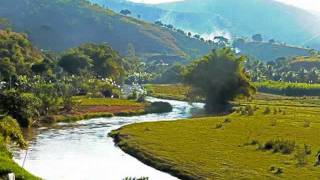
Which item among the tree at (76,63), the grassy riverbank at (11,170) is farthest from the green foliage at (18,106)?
the tree at (76,63)

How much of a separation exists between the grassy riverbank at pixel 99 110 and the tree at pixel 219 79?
18.1 metres

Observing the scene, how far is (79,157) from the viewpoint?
54.2 m

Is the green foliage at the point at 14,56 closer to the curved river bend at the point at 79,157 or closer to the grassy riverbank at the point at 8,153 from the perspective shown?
the curved river bend at the point at 79,157

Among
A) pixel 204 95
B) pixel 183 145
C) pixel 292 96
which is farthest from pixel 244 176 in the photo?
pixel 292 96

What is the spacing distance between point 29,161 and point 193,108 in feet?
244

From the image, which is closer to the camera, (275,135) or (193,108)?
(275,135)

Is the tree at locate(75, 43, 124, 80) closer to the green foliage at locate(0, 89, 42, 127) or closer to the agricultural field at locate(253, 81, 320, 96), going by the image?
the agricultural field at locate(253, 81, 320, 96)

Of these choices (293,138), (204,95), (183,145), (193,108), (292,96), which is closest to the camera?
(183,145)

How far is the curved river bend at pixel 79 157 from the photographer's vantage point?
152ft

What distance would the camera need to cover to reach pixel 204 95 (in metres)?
132

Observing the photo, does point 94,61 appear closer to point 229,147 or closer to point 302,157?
point 229,147

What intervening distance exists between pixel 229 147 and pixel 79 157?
571 inches

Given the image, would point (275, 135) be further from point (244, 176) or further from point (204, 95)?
point (204, 95)

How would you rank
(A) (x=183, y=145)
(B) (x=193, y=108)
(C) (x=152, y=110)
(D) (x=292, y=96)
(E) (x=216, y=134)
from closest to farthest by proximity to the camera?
(A) (x=183, y=145) → (E) (x=216, y=134) → (C) (x=152, y=110) → (B) (x=193, y=108) → (D) (x=292, y=96)
